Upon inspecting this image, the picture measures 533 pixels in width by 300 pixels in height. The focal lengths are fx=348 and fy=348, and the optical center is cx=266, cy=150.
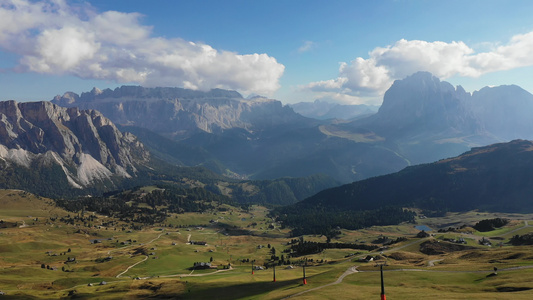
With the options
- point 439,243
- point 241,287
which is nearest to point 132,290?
point 241,287

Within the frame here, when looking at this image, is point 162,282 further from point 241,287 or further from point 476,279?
point 476,279

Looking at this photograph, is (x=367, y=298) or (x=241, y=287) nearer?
(x=367, y=298)

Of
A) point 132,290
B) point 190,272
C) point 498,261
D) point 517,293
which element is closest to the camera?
point 517,293

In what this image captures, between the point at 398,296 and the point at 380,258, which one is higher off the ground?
the point at 398,296

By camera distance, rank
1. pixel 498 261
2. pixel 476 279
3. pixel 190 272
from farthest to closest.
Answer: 1. pixel 190 272
2. pixel 498 261
3. pixel 476 279

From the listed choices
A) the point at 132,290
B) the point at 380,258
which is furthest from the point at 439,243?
the point at 132,290

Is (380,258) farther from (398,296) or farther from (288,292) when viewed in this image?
(398,296)

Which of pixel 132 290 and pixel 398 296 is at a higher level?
pixel 398 296

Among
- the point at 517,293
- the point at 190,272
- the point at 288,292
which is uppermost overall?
the point at 517,293

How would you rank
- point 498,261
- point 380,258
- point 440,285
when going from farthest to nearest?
1. point 380,258
2. point 498,261
3. point 440,285
